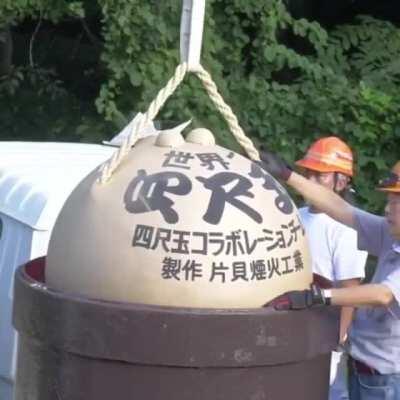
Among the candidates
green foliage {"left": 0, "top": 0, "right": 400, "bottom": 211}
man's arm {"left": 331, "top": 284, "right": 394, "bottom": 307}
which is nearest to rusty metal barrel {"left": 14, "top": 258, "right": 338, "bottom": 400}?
man's arm {"left": 331, "top": 284, "right": 394, "bottom": 307}

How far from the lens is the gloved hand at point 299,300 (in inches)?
135

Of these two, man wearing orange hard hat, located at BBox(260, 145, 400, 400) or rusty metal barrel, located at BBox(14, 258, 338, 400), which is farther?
man wearing orange hard hat, located at BBox(260, 145, 400, 400)

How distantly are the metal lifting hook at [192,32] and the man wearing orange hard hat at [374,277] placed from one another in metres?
0.85

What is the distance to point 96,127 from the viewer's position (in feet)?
38.1

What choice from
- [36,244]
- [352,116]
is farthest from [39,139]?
[36,244]

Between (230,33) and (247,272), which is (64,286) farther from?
(230,33)

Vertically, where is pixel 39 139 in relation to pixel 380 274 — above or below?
below

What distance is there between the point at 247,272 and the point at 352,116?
766 centimetres

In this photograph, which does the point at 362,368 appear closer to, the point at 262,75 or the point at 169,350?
the point at 169,350

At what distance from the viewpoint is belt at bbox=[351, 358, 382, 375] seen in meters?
4.98

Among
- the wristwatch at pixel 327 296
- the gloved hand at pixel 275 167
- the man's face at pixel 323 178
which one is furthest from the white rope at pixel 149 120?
the man's face at pixel 323 178

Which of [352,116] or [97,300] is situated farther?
[352,116]

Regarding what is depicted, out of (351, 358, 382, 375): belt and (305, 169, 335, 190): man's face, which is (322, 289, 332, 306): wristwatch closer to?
(351, 358, 382, 375): belt

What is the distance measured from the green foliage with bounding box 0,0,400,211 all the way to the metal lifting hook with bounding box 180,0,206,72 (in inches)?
256
